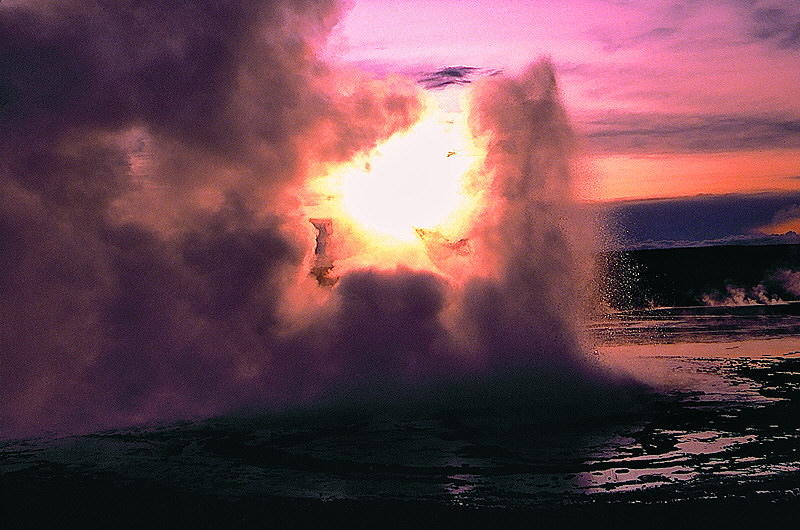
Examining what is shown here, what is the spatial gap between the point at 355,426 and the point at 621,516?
9.82 meters

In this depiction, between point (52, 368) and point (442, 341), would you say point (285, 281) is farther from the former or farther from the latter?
point (52, 368)

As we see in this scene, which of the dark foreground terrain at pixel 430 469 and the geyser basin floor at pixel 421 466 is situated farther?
the geyser basin floor at pixel 421 466

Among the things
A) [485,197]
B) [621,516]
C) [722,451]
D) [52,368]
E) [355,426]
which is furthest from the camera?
[485,197]

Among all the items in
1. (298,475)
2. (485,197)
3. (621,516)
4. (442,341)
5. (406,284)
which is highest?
(485,197)

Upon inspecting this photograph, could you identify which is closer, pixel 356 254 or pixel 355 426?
pixel 355 426

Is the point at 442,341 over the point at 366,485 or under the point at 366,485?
over

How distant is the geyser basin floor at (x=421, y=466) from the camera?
53.7ft

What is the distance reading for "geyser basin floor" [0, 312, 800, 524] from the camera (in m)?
16.4

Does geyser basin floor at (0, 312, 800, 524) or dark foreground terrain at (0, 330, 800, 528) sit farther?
geyser basin floor at (0, 312, 800, 524)

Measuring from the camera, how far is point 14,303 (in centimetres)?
2728

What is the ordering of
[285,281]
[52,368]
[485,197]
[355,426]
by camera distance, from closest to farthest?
1. [355,426]
2. [52,368]
3. [285,281]
4. [485,197]

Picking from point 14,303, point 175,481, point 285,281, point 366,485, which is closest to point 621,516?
point 366,485

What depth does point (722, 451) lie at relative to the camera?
1983 cm

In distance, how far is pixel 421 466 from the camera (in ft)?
63.6
